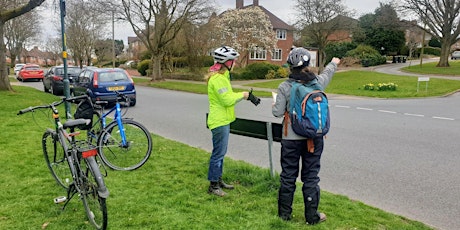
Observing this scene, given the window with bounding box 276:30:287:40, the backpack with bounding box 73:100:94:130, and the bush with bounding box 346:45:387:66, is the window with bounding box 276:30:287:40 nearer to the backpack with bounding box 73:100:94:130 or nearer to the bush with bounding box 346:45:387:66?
the bush with bounding box 346:45:387:66

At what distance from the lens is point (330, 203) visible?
448 centimetres

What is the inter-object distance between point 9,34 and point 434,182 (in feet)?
188

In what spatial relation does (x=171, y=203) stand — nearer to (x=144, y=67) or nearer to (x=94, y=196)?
(x=94, y=196)

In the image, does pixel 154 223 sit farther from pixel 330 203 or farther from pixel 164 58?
pixel 164 58

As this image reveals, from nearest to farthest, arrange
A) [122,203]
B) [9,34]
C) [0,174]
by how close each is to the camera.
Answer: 1. [122,203]
2. [0,174]
3. [9,34]

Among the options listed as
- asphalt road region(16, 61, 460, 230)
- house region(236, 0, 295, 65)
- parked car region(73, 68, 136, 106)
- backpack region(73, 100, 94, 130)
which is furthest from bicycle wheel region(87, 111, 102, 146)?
house region(236, 0, 295, 65)

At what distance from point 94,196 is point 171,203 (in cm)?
102

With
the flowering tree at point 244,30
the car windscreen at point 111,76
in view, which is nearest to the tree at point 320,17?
the flowering tree at point 244,30

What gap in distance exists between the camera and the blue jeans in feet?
14.7

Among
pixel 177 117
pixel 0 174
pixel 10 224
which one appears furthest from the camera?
pixel 177 117

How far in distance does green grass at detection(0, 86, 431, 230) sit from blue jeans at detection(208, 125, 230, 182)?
0.28 metres

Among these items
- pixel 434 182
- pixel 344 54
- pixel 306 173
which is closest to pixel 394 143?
pixel 434 182

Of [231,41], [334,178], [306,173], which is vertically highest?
[231,41]

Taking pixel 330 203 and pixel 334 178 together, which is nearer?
pixel 330 203
